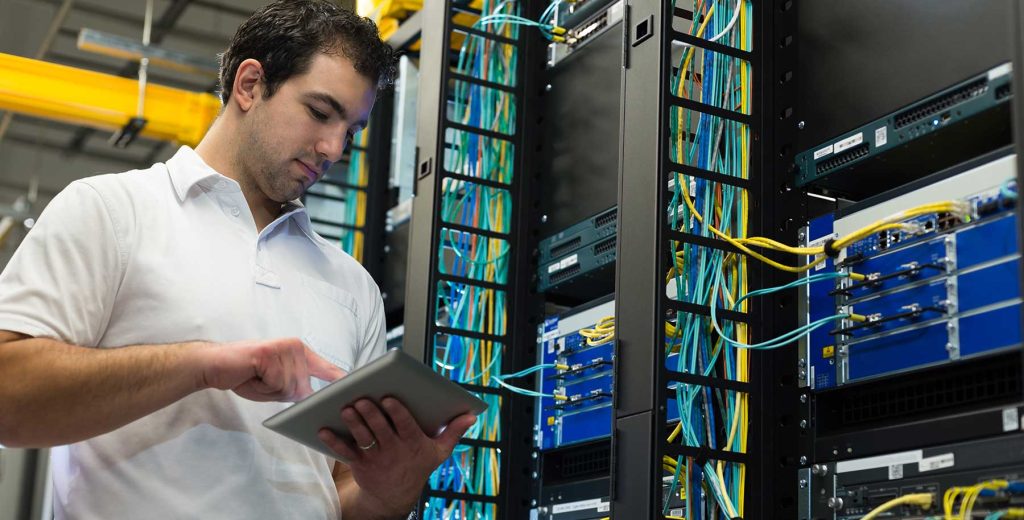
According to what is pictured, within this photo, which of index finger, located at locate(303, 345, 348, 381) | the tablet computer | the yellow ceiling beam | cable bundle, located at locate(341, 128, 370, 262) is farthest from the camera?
the yellow ceiling beam

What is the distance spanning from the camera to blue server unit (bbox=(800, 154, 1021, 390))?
1515mm

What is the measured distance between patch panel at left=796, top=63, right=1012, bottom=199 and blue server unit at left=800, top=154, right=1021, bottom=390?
0.28ft

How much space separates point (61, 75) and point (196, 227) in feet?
10.3

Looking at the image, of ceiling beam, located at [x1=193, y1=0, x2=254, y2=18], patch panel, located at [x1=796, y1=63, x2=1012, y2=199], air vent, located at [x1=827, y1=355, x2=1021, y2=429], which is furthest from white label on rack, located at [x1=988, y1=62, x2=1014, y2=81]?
ceiling beam, located at [x1=193, y1=0, x2=254, y2=18]

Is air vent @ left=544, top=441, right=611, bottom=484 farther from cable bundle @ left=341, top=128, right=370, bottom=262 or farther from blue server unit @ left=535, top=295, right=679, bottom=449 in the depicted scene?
cable bundle @ left=341, top=128, right=370, bottom=262

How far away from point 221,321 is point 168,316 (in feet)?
0.22

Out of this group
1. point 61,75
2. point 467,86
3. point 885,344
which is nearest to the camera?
A: point 885,344

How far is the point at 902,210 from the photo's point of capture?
1.68 metres

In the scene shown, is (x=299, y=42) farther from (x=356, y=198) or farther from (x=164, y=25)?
(x=164, y=25)

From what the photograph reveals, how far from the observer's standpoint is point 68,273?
4.49 feet

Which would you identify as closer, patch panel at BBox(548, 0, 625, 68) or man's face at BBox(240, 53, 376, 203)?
man's face at BBox(240, 53, 376, 203)

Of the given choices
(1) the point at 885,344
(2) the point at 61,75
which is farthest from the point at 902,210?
(2) the point at 61,75

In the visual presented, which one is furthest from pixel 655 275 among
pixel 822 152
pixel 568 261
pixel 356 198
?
pixel 356 198

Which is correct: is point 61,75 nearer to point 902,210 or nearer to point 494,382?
point 494,382
